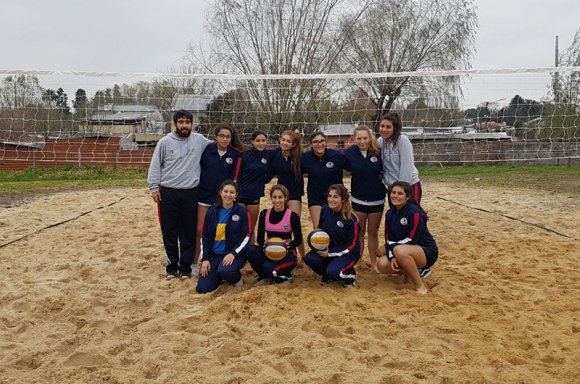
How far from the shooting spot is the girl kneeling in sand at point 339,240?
420 centimetres

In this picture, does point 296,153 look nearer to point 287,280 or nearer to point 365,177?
point 365,177

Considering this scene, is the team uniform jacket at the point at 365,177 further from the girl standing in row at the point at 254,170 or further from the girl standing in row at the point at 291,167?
the girl standing in row at the point at 254,170

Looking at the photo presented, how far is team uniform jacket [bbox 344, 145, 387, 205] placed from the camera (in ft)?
14.9

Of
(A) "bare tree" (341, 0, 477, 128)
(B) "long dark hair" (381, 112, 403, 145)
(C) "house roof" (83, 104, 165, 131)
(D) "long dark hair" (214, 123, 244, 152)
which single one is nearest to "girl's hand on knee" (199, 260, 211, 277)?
(D) "long dark hair" (214, 123, 244, 152)

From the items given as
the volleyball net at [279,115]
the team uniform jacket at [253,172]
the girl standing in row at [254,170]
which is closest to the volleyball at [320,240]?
the girl standing in row at [254,170]

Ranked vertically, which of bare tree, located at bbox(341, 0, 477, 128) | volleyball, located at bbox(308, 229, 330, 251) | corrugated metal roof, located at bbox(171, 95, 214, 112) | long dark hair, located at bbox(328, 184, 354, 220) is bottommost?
volleyball, located at bbox(308, 229, 330, 251)

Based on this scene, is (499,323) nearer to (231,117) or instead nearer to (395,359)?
(395,359)

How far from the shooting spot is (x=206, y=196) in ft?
15.3

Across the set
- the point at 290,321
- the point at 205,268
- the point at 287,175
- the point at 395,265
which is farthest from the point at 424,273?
the point at 205,268

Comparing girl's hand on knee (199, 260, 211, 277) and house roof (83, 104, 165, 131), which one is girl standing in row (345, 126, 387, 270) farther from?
house roof (83, 104, 165, 131)

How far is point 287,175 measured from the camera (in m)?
4.72

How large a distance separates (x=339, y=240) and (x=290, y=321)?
1.11 meters

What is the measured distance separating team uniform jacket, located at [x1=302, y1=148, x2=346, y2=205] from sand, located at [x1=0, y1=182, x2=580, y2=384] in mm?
812

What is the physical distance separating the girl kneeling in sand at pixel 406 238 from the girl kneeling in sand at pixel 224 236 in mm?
1233
